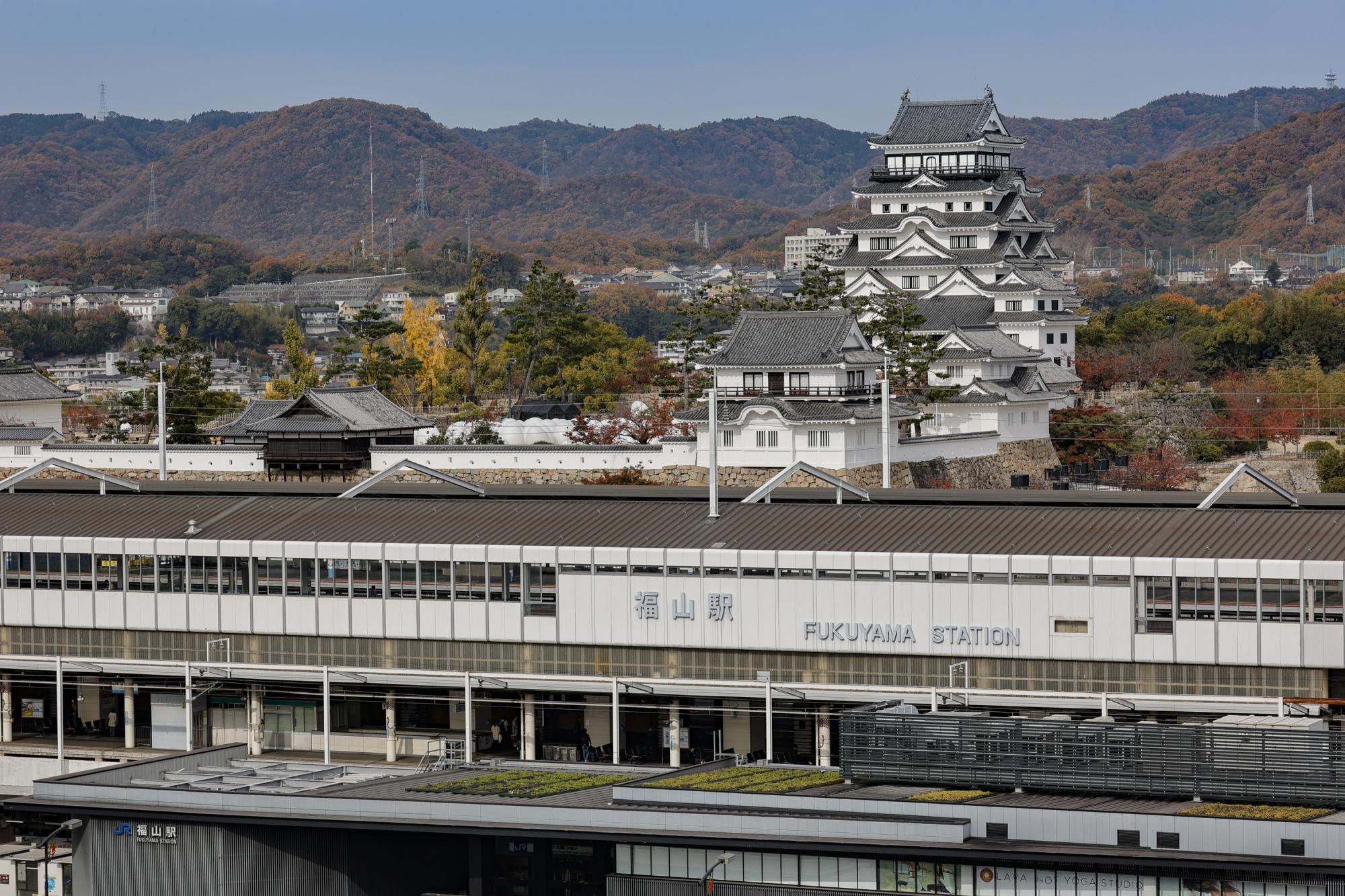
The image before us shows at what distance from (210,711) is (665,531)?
13.8m

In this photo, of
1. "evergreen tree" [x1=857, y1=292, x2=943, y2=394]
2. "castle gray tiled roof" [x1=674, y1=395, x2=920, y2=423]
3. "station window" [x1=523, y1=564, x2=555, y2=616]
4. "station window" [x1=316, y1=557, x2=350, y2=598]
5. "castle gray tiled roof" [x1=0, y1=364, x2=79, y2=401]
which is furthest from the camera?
"castle gray tiled roof" [x1=0, y1=364, x2=79, y2=401]

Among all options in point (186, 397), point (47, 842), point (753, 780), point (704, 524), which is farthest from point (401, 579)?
point (186, 397)

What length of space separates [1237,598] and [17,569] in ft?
106

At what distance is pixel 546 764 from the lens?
46062 millimetres

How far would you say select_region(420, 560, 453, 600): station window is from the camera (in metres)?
53.7

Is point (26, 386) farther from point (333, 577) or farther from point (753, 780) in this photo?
point (753, 780)

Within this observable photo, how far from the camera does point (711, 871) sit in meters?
37.7

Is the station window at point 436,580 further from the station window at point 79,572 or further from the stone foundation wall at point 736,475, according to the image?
the stone foundation wall at point 736,475

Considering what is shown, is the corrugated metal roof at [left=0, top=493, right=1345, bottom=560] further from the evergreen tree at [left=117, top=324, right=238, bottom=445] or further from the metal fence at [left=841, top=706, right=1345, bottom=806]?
the evergreen tree at [left=117, top=324, right=238, bottom=445]

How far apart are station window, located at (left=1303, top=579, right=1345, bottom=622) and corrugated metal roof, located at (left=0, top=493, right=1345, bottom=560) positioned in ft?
2.35

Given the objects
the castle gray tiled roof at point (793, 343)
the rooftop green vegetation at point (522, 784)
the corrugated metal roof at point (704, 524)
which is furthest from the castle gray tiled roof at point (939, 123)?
the rooftop green vegetation at point (522, 784)

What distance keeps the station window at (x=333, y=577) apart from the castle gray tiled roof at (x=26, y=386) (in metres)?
58.9

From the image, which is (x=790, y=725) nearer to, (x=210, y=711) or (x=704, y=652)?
(x=704, y=652)

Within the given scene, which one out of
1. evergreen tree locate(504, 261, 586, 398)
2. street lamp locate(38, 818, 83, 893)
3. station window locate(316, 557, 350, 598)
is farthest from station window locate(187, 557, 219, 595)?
evergreen tree locate(504, 261, 586, 398)
